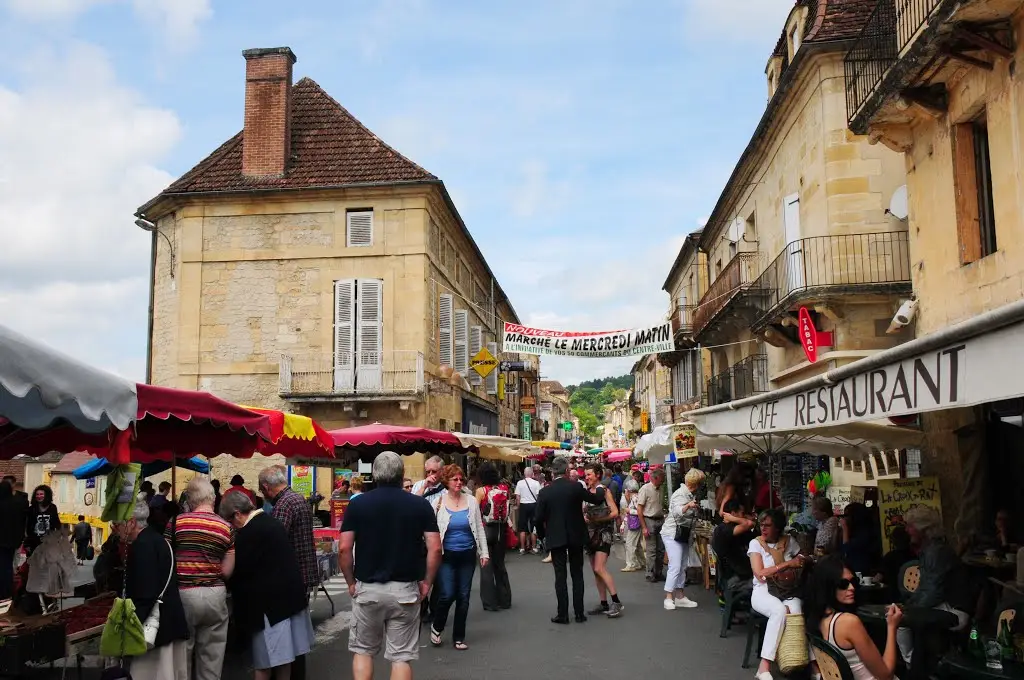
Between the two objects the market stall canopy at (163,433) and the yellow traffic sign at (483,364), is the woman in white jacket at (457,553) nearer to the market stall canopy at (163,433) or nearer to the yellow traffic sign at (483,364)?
the market stall canopy at (163,433)

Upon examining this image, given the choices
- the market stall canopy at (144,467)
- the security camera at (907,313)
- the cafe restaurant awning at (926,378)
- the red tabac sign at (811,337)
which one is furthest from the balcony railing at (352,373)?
the cafe restaurant awning at (926,378)

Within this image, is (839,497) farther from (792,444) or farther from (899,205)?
(899,205)

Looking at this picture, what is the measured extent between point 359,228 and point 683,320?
18.1m

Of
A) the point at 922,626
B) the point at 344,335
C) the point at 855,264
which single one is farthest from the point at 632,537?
the point at 344,335

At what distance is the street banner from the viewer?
21062 mm

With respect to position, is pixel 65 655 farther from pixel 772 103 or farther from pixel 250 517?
pixel 772 103

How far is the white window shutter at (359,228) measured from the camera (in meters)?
24.8

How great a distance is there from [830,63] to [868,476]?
7.51m

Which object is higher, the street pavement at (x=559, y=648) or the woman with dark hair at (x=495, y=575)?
the woman with dark hair at (x=495, y=575)

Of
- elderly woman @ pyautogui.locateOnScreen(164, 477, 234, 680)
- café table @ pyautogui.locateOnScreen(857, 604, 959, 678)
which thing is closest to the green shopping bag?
elderly woman @ pyautogui.locateOnScreen(164, 477, 234, 680)

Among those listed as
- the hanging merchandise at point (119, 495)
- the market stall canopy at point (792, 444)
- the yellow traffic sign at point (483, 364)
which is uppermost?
the yellow traffic sign at point (483, 364)

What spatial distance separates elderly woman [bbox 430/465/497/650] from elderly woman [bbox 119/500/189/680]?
3.33m

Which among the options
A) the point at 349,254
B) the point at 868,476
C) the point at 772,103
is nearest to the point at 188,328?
the point at 349,254

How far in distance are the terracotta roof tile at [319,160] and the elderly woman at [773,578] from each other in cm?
1811
